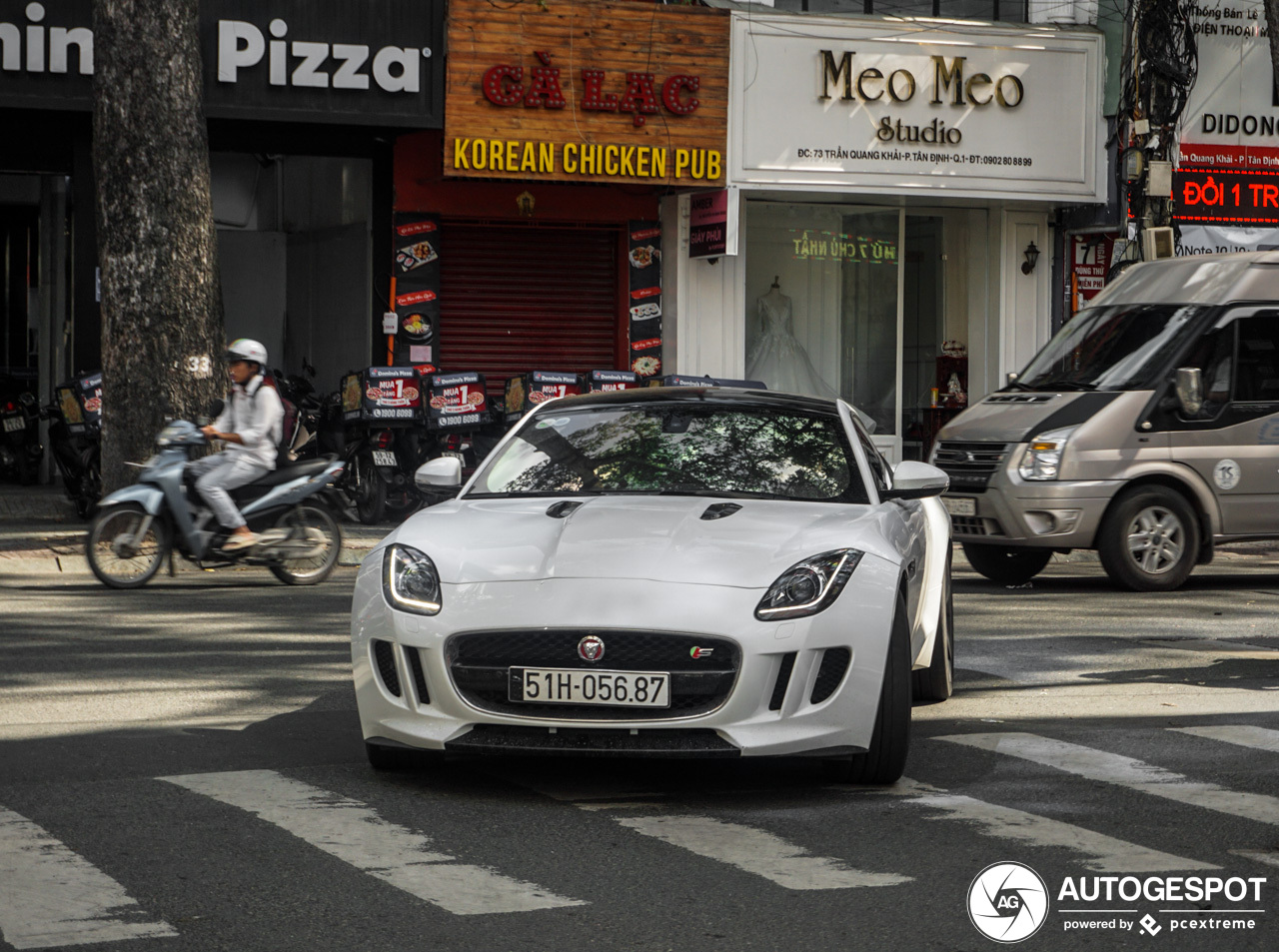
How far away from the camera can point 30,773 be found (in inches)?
259

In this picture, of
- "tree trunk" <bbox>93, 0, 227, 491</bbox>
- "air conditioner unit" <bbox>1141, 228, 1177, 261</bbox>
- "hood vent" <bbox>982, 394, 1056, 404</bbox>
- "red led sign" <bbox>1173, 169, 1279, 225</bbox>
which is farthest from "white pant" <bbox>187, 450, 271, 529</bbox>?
"red led sign" <bbox>1173, 169, 1279, 225</bbox>

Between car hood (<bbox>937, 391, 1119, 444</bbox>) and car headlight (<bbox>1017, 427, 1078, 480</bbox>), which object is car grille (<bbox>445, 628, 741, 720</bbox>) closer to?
car headlight (<bbox>1017, 427, 1078, 480</bbox>)

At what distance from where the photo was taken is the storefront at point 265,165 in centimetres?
1773

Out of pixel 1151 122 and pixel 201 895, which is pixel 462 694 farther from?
pixel 1151 122

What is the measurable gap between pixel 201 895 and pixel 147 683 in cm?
402

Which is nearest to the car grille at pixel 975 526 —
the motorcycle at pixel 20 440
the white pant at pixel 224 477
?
the white pant at pixel 224 477

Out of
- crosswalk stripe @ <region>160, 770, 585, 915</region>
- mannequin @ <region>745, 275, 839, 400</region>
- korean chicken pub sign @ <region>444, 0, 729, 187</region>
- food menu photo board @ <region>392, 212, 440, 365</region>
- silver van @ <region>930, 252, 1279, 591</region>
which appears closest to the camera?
crosswalk stripe @ <region>160, 770, 585, 915</region>

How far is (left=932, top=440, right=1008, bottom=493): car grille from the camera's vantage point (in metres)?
13.6

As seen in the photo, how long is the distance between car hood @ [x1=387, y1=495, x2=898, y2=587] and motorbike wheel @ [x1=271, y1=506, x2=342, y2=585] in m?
6.52

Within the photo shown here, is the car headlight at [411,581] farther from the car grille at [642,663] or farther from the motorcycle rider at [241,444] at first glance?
the motorcycle rider at [241,444]

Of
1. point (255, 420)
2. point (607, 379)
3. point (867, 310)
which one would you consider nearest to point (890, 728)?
point (255, 420)

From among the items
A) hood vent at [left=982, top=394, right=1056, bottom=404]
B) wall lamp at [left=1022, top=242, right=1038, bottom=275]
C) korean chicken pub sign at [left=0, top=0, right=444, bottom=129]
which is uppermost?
korean chicken pub sign at [left=0, top=0, right=444, bottom=129]

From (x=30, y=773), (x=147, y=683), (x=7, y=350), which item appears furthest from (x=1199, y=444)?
(x=7, y=350)

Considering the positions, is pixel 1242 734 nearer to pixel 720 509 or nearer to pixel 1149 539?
pixel 720 509
